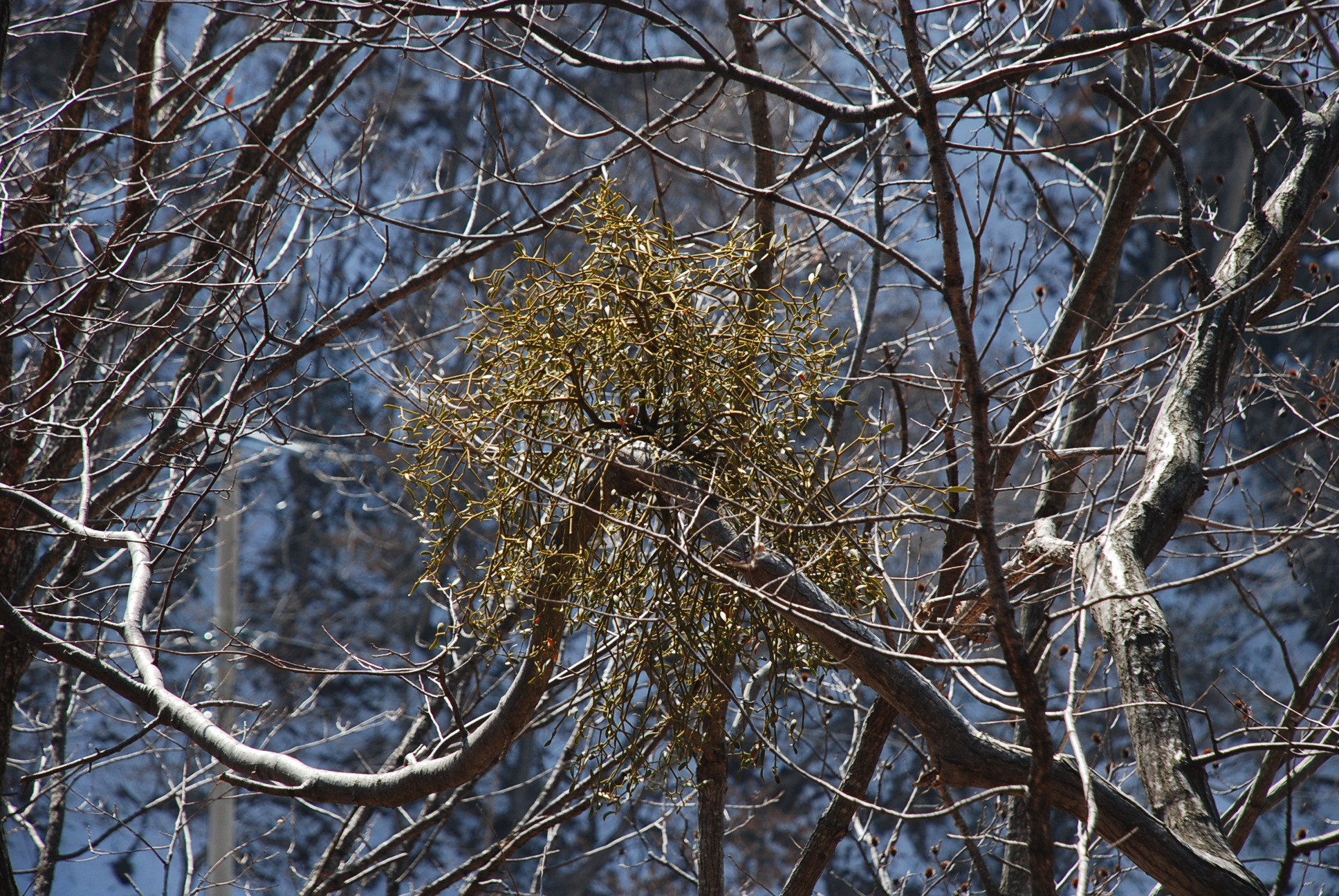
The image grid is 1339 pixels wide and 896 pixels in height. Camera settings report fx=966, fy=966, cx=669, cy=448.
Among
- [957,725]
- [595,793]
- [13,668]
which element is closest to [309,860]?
[13,668]

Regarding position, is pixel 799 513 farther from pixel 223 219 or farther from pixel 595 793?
pixel 223 219

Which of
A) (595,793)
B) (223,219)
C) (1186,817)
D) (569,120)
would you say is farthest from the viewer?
(569,120)

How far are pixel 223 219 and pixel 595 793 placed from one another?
176cm

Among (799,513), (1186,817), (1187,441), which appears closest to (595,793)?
(799,513)

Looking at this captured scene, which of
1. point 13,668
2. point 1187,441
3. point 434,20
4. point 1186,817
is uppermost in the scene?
point 434,20

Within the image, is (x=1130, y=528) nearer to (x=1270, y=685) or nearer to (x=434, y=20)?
(x=434, y=20)

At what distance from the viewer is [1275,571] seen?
283 inches

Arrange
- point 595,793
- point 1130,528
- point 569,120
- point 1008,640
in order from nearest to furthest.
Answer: point 1008,640
point 1130,528
point 595,793
point 569,120

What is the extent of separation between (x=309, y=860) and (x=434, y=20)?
20.7 ft

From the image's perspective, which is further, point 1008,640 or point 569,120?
point 569,120

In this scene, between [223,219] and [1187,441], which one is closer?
[1187,441]

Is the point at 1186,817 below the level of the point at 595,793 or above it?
below

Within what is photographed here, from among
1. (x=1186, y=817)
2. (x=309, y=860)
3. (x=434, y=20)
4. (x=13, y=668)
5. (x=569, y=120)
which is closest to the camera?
(x=1186, y=817)

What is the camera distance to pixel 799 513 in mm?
1149
